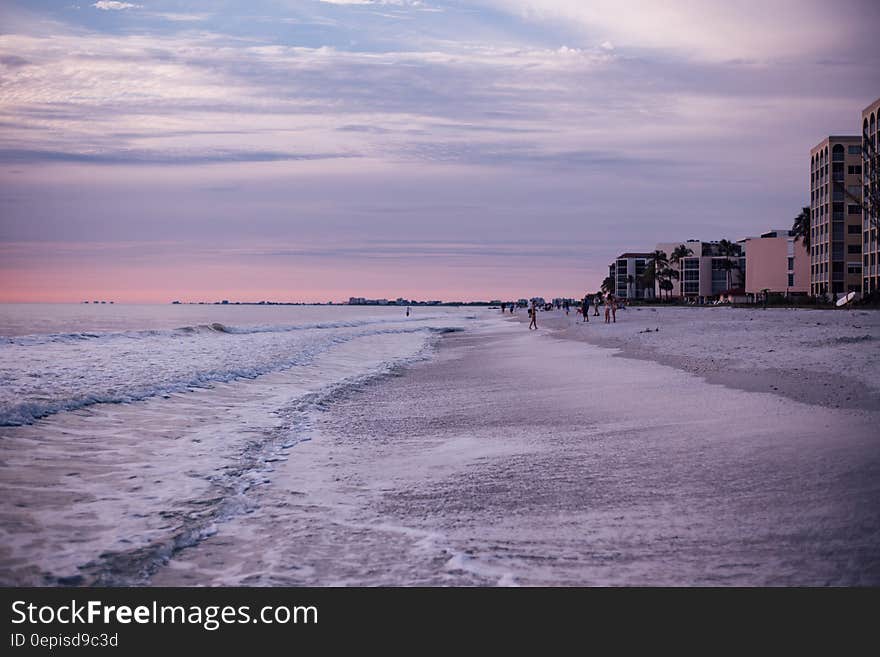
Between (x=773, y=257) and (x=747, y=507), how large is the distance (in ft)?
444

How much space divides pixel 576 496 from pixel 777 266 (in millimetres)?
134424

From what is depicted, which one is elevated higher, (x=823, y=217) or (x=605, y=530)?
(x=823, y=217)

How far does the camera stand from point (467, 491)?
6602 mm

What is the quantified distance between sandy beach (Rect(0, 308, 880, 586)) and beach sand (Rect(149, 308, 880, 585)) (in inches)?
0.9

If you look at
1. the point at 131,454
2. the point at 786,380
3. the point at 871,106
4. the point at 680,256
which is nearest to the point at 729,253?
the point at 680,256

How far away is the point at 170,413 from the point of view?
12.1 meters

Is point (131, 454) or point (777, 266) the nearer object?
point (131, 454)

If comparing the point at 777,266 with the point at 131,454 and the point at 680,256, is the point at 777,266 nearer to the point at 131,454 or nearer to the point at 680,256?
the point at 680,256

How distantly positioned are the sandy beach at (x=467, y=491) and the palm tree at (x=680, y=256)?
174925mm

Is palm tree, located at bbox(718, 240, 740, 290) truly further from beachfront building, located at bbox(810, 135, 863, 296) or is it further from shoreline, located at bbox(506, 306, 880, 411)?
shoreline, located at bbox(506, 306, 880, 411)

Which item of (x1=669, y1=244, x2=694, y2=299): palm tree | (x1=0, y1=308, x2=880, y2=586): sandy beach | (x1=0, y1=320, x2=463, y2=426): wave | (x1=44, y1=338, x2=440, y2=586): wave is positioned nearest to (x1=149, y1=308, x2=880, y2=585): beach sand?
(x1=0, y1=308, x2=880, y2=586): sandy beach
